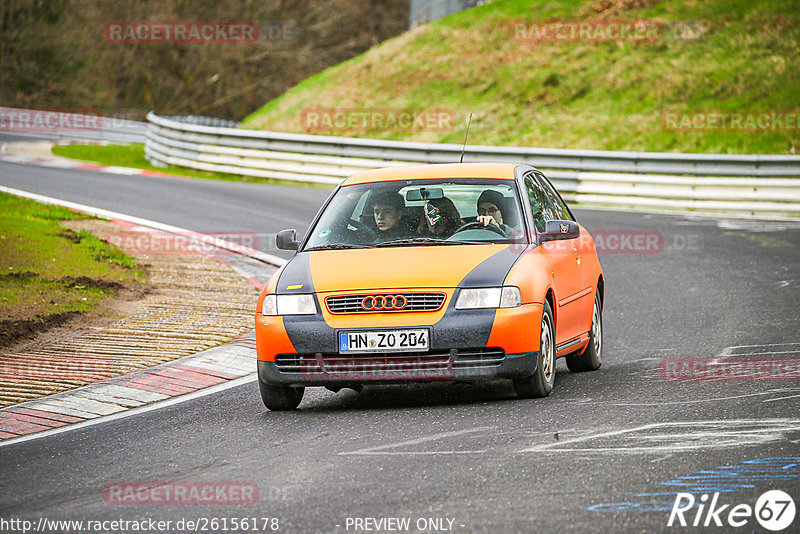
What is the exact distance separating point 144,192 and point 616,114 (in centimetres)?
1242

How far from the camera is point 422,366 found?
7.49 metres

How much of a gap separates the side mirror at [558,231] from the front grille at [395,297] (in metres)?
1.27

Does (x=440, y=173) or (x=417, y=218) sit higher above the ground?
(x=440, y=173)

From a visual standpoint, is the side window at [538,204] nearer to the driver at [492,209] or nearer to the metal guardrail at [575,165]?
the driver at [492,209]

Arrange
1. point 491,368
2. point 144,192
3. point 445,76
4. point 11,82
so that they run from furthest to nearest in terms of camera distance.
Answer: point 11,82, point 445,76, point 144,192, point 491,368

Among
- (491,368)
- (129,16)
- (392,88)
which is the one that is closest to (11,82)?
(129,16)

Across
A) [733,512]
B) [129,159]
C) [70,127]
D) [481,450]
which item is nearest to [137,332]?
[481,450]

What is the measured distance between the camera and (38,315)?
11195 mm

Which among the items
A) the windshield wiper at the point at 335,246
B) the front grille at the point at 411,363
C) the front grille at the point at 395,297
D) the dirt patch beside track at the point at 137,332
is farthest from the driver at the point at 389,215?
the dirt patch beside track at the point at 137,332

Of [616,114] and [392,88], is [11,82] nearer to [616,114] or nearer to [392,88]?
[392,88]

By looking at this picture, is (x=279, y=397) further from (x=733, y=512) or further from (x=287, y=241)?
(x=733, y=512)

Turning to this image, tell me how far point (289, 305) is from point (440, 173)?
5.93 feet

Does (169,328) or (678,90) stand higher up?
(678,90)

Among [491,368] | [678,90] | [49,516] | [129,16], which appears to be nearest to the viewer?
[49,516]
